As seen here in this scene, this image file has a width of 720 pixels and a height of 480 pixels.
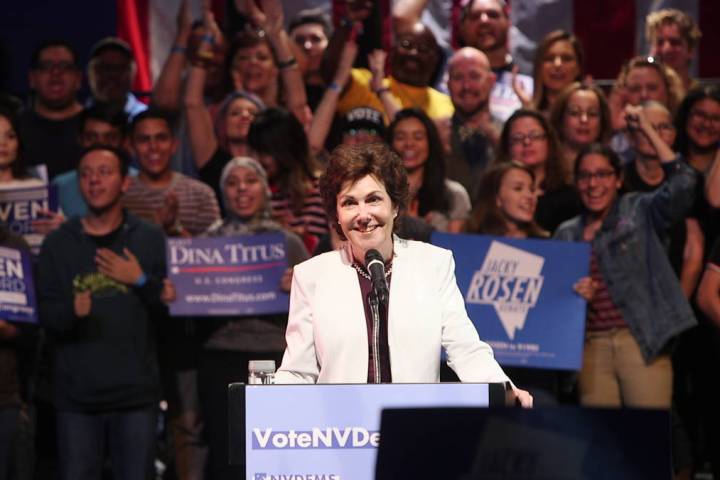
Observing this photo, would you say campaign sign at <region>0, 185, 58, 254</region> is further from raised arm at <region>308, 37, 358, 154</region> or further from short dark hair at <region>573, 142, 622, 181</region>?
short dark hair at <region>573, 142, 622, 181</region>

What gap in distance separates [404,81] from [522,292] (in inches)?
65.7

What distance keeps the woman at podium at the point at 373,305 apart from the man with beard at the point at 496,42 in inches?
132

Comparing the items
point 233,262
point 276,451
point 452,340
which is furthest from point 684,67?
point 276,451

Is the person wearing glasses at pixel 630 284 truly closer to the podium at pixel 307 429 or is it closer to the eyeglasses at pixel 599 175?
the eyeglasses at pixel 599 175

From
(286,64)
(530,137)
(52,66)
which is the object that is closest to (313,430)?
(530,137)

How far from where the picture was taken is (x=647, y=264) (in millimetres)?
5766

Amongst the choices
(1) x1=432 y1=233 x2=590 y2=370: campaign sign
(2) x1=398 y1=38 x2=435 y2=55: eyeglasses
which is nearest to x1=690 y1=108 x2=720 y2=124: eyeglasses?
(1) x1=432 y1=233 x2=590 y2=370: campaign sign

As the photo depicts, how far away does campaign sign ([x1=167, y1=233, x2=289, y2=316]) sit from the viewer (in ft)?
19.0

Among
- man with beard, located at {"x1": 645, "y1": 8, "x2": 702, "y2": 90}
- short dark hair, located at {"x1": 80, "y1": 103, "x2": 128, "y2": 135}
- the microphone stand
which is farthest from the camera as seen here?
man with beard, located at {"x1": 645, "y1": 8, "x2": 702, "y2": 90}

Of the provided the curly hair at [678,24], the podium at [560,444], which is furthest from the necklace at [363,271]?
the curly hair at [678,24]

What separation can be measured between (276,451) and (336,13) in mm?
5189

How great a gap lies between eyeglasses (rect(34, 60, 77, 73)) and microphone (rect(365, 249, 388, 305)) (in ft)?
12.7

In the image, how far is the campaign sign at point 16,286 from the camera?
553 cm

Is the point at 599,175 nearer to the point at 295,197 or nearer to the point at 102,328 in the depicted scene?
the point at 295,197
